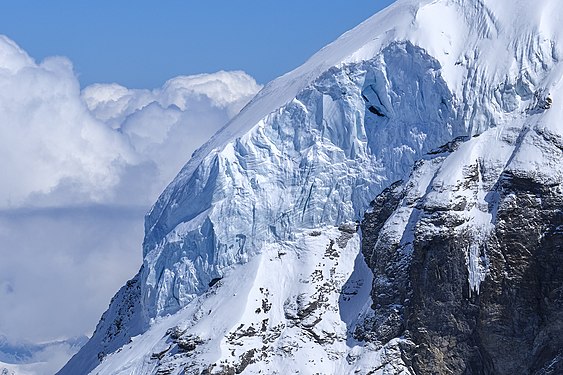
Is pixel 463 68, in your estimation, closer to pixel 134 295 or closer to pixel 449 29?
pixel 449 29

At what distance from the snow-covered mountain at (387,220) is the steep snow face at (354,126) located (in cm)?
18

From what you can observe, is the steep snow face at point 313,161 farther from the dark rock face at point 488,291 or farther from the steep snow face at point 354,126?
the dark rock face at point 488,291

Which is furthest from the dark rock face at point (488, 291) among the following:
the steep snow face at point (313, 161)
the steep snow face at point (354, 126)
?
the steep snow face at point (313, 161)

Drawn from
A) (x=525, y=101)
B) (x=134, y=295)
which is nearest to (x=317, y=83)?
(x=525, y=101)

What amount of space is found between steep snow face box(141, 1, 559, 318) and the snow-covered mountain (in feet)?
0.58

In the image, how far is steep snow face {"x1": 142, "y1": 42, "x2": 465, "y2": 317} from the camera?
158m

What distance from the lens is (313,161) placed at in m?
160

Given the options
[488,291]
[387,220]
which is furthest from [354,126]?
[488,291]

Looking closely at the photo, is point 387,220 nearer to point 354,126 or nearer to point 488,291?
point 354,126

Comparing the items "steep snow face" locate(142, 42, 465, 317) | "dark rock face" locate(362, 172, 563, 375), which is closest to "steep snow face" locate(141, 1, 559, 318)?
"steep snow face" locate(142, 42, 465, 317)

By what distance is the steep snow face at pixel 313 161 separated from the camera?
158 meters

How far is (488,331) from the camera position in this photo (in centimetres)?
14862

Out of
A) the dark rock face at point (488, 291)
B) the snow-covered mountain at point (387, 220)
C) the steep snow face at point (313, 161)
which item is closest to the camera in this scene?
the dark rock face at point (488, 291)

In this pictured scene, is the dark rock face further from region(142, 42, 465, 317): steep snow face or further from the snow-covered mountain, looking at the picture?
region(142, 42, 465, 317): steep snow face
